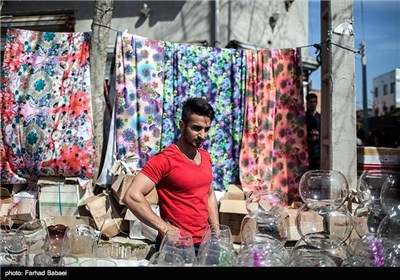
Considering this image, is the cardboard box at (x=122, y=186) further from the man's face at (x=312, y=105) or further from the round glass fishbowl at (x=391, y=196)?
the round glass fishbowl at (x=391, y=196)

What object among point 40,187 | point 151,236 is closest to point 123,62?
point 40,187

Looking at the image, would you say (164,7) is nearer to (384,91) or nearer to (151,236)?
(151,236)

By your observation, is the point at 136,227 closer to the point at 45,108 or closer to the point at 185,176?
the point at 45,108

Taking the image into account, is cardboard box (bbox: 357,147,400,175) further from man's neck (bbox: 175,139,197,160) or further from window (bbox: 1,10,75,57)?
window (bbox: 1,10,75,57)

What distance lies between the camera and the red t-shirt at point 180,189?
2074mm

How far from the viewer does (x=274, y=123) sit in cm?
470

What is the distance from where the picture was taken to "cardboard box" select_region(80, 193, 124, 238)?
13.9ft

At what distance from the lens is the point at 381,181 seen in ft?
6.49

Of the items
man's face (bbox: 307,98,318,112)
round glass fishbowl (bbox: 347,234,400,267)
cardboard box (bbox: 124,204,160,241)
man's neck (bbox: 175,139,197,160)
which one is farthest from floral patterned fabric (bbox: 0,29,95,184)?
round glass fishbowl (bbox: 347,234,400,267)

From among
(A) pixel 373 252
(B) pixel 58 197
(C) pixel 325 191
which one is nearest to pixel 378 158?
(C) pixel 325 191

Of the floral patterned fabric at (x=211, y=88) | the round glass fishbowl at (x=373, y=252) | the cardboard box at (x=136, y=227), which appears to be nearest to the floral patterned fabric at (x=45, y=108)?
the cardboard box at (x=136, y=227)

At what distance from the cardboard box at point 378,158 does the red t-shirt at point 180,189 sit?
261 centimetres

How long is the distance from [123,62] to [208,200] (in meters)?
2.71

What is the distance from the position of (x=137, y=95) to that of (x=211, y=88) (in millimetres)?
902
